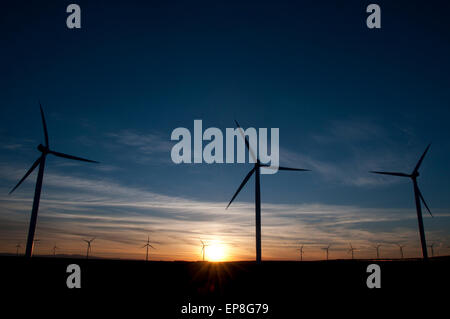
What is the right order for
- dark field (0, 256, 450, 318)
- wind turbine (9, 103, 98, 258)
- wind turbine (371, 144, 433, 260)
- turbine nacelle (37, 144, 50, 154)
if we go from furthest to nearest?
wind turbine (371, 144, 433, 260)
turbine nacelle (37, 144, 50, 154)
wind turbine (9, 103, 98, 258)
dark field (0, 256, 450, 318)

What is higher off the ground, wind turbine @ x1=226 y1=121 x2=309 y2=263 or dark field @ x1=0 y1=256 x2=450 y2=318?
wind turbine @ x1=226 y1=121 x2=309 y2=263

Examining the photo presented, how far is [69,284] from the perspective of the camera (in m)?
44.9

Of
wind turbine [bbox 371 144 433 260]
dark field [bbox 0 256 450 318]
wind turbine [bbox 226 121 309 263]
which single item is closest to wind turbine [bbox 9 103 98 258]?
dark field [bbox 0 256 450 318]

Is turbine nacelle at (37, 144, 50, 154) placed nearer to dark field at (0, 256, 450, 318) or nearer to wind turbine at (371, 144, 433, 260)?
dark field at (0, 256, 450, 318)

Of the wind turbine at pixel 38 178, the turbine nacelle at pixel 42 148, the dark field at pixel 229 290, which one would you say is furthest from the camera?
the turbine nacelle at pixel 42 148

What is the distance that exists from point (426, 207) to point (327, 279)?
53947 millimetres

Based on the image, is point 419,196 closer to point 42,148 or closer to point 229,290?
point 229,290

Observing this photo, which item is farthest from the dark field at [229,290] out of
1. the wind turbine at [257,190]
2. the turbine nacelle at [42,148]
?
the turbine nacelle at [42,148]

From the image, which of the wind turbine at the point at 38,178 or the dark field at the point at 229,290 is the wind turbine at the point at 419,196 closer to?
the dark field at the point at 229,290

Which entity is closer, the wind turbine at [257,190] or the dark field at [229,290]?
the dark field at [229,290]

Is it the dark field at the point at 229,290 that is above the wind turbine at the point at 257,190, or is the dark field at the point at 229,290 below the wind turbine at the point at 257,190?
below
